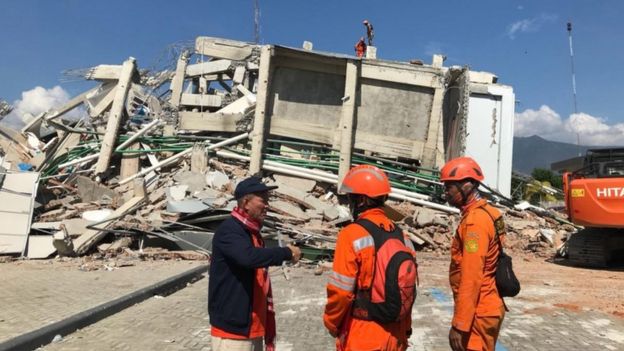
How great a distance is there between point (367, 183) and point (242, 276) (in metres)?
0.97

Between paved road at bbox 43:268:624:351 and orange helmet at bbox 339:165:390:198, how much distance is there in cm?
279

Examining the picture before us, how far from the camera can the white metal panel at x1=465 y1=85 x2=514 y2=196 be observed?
17.6 meters

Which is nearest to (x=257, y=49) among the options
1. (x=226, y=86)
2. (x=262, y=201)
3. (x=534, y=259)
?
(x=226, y=86)

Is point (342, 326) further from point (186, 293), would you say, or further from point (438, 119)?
point (438, 119)

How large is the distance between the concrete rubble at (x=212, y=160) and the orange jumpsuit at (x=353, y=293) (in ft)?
A: 26.0

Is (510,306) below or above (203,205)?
below

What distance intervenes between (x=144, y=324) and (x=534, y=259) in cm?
923

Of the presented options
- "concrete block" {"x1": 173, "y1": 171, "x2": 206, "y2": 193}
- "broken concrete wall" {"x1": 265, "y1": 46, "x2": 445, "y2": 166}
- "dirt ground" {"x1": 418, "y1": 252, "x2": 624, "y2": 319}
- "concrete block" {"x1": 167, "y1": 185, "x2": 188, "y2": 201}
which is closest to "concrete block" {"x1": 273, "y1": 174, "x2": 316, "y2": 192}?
"broken concrete wall" {"x1": 265, "y1": 46, "x2": 445, "y2": 166}

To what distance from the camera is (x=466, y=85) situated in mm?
14906

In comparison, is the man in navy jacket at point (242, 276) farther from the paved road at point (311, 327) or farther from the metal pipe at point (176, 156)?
the metal pipe at point (176, 156)

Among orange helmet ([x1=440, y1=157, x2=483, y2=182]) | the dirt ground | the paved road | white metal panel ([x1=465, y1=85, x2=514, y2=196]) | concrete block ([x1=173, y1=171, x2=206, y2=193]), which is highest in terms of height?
white metal panel ([x1=465, y1=85, x2=514, y2=196])

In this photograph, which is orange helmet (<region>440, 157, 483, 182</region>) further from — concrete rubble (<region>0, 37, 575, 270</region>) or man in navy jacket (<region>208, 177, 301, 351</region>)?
concrete rubble (<region>0, 37, 575, 270</region>)

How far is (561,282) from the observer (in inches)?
344

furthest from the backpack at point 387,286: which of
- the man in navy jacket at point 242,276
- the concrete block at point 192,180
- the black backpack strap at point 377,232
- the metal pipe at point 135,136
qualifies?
the metal pipe at point 135,136
